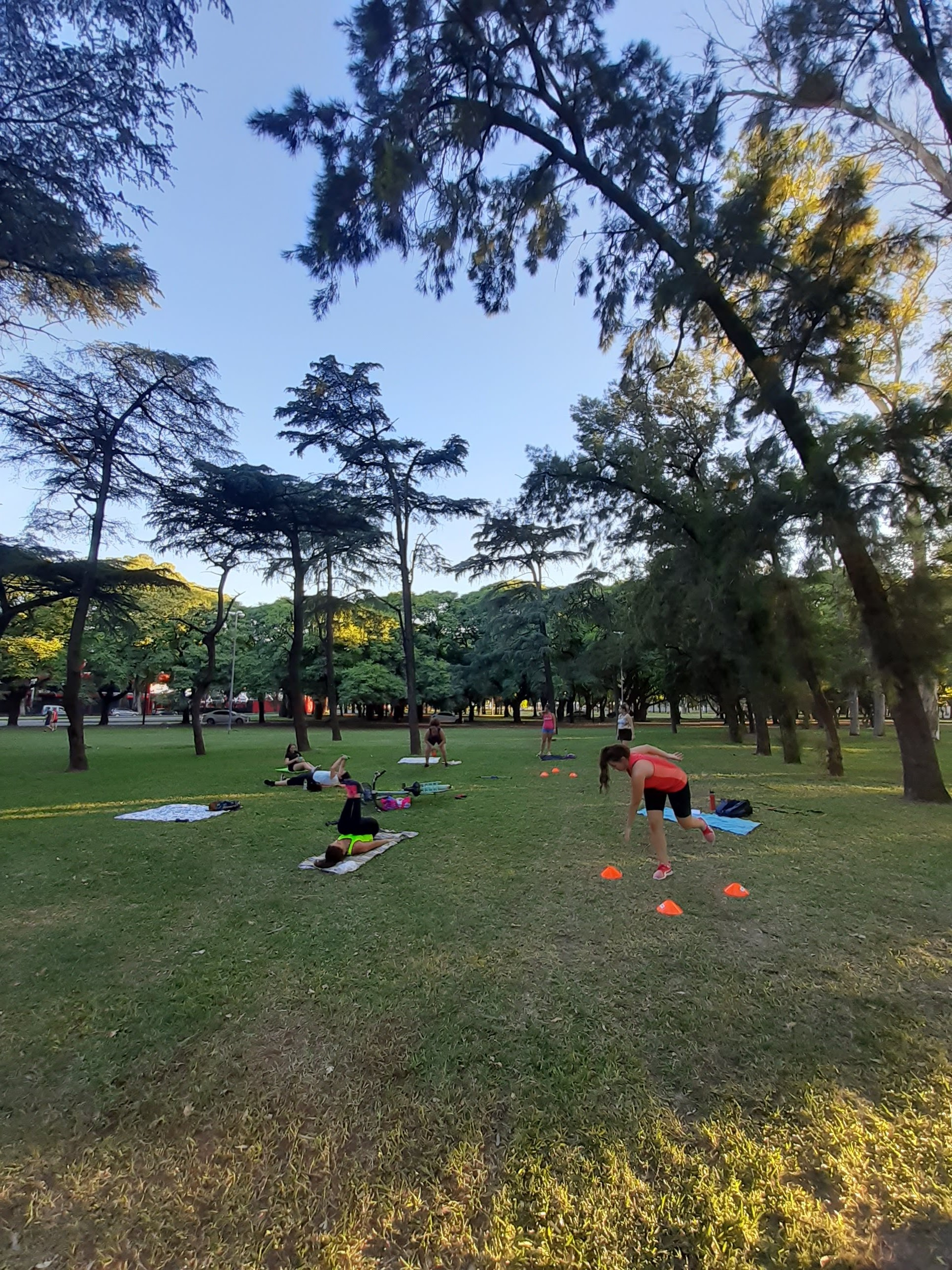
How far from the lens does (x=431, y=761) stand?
15953 mm

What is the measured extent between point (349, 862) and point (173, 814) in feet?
13.1

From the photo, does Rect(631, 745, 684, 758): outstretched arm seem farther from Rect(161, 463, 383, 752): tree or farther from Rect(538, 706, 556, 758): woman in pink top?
Rect(161, 463, 383, 752): tree

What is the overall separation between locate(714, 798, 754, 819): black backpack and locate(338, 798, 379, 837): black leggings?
4809mm

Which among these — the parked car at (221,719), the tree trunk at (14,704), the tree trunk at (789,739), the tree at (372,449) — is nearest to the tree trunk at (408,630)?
the tree at (372,449)

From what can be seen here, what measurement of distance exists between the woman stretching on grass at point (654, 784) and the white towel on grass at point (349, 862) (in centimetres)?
264

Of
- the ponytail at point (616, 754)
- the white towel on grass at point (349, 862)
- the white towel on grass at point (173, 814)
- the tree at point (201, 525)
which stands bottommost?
the white towel on grass at point (349, 862)

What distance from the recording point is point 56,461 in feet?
47.4

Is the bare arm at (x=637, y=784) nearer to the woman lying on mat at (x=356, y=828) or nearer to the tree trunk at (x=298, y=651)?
the woman lying on mat at (x=356, y=828)

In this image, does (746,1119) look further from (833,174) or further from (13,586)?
(13,586)

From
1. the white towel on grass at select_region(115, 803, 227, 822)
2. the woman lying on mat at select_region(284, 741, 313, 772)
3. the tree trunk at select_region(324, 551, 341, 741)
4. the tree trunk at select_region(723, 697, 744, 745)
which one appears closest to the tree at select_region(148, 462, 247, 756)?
the tree trunk at select_region(324, 551, 341, 741)

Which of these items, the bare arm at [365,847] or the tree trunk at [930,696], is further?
the tree trunk at [930,696]

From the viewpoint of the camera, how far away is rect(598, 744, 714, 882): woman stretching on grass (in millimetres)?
5555

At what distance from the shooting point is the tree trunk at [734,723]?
2339cm

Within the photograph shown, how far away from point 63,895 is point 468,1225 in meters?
4.78
